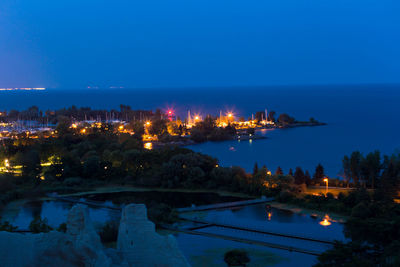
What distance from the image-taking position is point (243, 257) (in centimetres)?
1163

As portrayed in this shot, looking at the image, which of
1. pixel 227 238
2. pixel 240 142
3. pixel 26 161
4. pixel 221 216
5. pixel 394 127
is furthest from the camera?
pixel 394 127

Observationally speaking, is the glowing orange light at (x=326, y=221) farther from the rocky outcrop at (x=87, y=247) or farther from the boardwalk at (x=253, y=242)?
the rocky outcrop at (x=87, y=247)

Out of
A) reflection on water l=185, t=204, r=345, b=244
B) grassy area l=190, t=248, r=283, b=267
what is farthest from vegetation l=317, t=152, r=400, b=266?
grassy area l=190, t=248, r=283, b=267

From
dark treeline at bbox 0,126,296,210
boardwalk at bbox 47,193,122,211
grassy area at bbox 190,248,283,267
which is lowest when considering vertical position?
grassy area at bbox 190,248,283,267

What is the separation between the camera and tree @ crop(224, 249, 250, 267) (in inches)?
452

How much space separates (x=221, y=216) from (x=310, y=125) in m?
41.3

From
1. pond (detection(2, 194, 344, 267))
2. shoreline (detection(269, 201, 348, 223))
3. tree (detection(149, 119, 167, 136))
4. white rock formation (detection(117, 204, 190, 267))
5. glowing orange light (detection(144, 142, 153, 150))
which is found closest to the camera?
white rock formation (detection(117, 204, 190, 267))

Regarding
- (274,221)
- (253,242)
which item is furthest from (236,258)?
(274,221)

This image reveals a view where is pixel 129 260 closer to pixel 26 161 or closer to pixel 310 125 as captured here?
pixel 26 161

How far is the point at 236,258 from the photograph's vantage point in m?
11.5

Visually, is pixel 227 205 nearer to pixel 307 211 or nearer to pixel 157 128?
pixel 307 211

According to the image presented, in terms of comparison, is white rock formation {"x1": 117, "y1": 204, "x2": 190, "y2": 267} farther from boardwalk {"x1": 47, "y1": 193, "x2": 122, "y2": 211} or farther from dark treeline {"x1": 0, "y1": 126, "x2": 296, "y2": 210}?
dark treeline {"x1": 0, "y1": 126, "x2": 296, "y2": 210}

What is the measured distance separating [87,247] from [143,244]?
2.84 ft

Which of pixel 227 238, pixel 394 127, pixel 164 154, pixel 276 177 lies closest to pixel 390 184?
pixel 276 177
